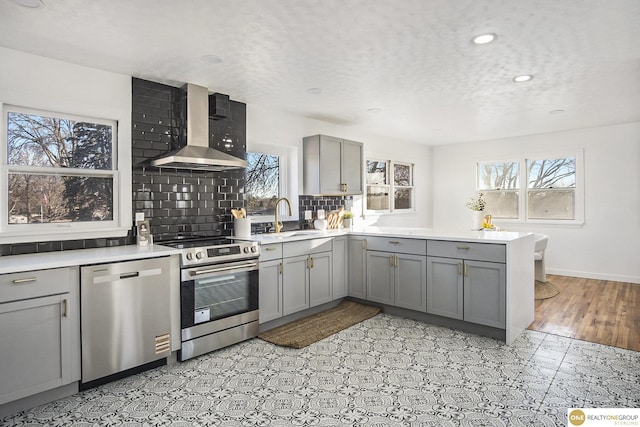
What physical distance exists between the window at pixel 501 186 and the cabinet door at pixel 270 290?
5.07 meters

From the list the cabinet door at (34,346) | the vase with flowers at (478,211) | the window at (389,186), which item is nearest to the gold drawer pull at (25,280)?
the cabinet door at (34,346)

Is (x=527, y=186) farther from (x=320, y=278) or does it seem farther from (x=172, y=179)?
(x=172, y=179)

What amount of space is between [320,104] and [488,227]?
3265 millimetres

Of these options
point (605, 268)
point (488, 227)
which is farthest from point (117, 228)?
point (605, 268)

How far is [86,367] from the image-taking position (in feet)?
8.66

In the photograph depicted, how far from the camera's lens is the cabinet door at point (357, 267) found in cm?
460

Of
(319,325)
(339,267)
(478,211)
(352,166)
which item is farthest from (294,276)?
(478,211)

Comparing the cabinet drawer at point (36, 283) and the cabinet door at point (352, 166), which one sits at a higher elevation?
the cabinet door at point (352, 166)

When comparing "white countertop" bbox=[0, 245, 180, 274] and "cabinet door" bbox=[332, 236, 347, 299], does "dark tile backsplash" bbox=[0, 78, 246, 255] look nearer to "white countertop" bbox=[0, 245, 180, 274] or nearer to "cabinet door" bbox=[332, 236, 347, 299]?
"white countertop" bbox=[0, 245, 180, 274]

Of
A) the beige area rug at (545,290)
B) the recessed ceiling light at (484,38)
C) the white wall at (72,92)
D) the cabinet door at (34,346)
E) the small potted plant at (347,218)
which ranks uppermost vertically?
the recessed ceiling light at (484,38)

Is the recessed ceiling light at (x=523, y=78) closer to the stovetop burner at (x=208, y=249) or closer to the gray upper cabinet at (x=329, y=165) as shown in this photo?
the gray upper cabinet at (x=329, y=165)

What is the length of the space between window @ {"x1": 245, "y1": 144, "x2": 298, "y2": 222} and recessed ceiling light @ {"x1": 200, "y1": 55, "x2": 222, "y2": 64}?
150 cm

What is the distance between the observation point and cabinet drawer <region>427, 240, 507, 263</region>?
3.50 meters

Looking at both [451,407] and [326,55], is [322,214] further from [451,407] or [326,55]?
[451,407]
